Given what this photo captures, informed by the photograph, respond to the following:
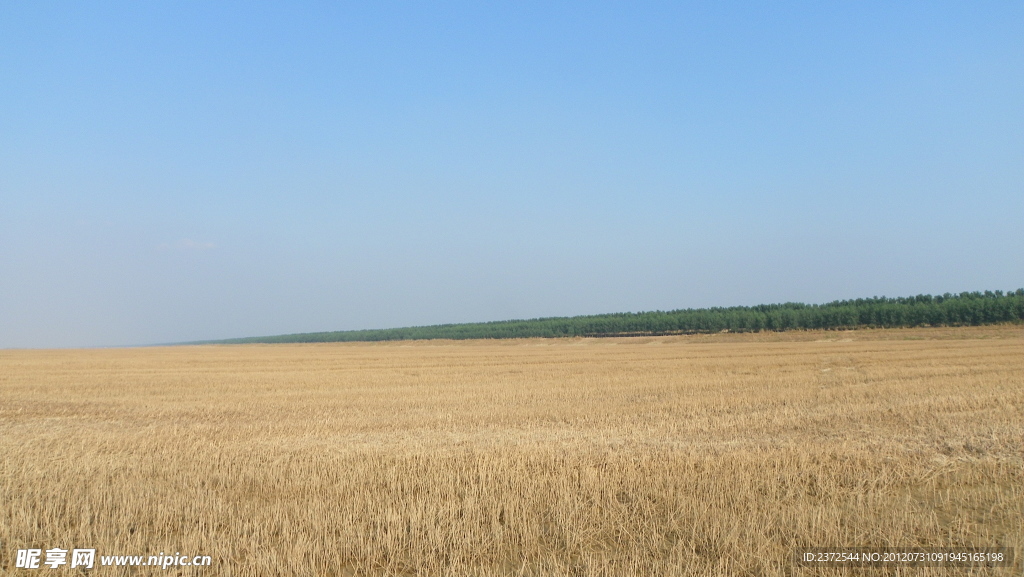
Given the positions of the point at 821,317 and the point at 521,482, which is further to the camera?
the point at 821,317

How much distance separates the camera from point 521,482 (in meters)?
8.41

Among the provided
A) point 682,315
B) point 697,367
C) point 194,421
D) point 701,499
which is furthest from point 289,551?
point 682,315

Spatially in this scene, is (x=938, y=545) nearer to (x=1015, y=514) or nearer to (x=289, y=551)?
(x=1015, y=514)

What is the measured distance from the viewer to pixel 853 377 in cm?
2436

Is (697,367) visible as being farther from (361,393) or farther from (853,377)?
(361,393)

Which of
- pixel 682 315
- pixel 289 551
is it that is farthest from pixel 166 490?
pixel 682 315

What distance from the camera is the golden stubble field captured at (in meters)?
6.22

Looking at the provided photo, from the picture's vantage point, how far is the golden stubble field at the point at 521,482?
622cm

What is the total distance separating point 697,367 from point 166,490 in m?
26.2

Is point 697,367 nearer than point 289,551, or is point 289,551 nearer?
point 289,551

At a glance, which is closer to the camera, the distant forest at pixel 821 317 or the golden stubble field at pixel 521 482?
the golden stubble field at pixel 521 482

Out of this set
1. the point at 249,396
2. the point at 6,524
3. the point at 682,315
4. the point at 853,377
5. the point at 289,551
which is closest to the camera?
the point at 289,551

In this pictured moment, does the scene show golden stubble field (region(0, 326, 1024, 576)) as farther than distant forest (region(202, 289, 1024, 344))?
No

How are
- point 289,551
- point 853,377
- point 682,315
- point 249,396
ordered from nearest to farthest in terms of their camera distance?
point 289,551 → point 249,396 → point 853,377 → point 682,315
